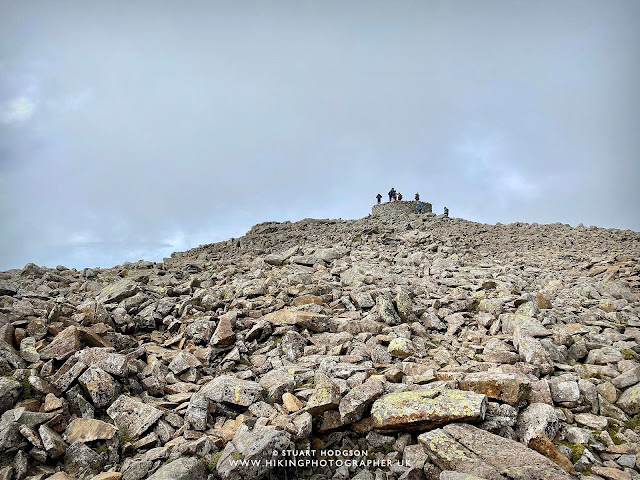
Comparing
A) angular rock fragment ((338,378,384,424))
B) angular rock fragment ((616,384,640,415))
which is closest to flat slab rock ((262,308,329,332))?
angular rock fragment ((338,378,384,424))

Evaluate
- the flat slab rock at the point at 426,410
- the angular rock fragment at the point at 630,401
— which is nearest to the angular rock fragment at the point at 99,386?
the flat slab rock at the point at 426,410

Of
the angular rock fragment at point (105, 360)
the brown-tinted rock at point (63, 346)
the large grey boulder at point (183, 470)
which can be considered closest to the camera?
the large grey boulder at point (183, 470)

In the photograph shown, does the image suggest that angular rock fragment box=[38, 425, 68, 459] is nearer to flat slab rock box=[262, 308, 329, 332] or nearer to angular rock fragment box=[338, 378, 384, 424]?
angular rock fragment box=[338, 378, 384, 424]

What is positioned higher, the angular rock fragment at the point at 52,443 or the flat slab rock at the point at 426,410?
the flat slab rock at the point at 426,410

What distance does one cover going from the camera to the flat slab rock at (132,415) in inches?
330

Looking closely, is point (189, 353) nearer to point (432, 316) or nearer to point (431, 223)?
point (432, 316)

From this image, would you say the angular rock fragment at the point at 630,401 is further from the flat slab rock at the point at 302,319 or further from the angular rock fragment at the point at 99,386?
the angular rock fragment at the point at 99,386

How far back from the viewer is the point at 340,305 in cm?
1634

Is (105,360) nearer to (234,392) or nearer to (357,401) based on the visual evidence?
(234,392)

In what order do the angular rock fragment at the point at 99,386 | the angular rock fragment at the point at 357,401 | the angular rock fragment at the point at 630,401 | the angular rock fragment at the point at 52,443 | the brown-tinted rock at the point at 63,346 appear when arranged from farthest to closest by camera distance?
the brown-tinted rock at the point at 63,346 < the angular rock fragment at the point at 99,386 < the angular rock fragment at the point at 630,401 < the angular rock fragment at the point at 357,401 < the angular rock fragment at the point at 52,443

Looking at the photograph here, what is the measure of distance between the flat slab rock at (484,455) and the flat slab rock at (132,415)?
6295mm

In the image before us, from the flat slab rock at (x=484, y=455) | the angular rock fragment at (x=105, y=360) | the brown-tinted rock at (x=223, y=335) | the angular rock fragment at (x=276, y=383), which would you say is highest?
the brown-tinted rock at (x=223, y=335)

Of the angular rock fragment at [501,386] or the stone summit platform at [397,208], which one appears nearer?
the angular rock fragment at [501,386]

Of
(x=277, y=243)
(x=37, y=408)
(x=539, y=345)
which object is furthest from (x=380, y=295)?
(x=277, y=243)
